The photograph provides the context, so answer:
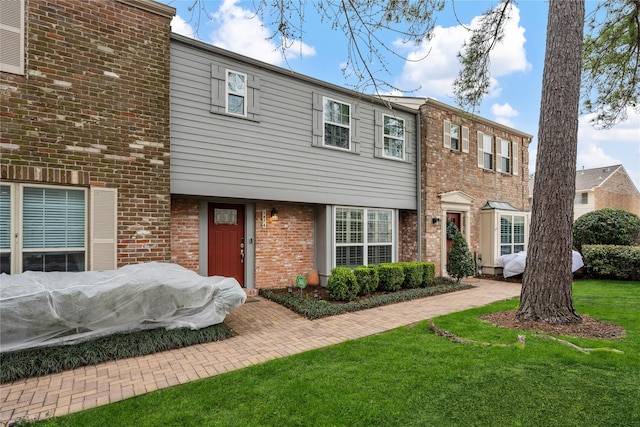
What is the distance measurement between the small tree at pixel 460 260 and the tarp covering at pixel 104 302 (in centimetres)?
635

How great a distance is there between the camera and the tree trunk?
5180 mm

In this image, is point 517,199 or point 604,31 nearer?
point 604,31

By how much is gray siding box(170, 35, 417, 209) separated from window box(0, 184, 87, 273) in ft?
5.35

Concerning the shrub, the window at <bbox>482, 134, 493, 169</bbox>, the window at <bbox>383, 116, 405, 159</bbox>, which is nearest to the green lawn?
the shrub

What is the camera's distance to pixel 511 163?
12992mm

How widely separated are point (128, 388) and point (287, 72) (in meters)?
6.68

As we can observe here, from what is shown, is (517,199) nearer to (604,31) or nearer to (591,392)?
(604,31)

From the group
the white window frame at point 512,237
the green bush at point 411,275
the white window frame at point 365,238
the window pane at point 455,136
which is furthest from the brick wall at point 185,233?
the white window frame at point 512,237

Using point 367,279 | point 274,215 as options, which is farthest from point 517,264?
Answer: point 274,215

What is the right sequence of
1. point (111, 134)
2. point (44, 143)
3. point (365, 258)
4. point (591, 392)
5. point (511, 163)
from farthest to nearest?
point (511, 163) → point (365, 258) → point (111, 134) → point (44, 143) → point (591, 392)

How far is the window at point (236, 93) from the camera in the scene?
6.91 metres

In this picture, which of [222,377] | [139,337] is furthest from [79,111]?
[222,377]

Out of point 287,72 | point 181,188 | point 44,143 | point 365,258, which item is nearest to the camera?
point 44,143

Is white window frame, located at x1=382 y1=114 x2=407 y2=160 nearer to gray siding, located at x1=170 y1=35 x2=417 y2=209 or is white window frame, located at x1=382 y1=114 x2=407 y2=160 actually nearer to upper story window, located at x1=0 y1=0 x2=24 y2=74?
gray siding, located at x1=170 y1=35 x2=417 y2=209
